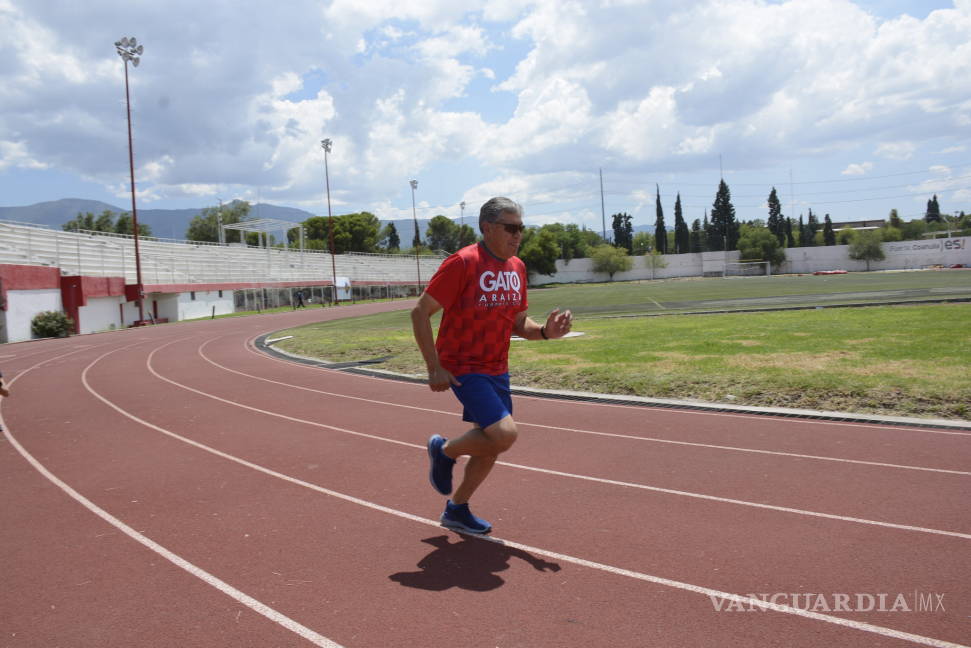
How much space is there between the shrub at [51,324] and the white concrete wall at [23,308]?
0.26 metres

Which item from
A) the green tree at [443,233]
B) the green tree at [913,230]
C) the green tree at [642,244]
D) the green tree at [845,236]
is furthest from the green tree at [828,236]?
the green tree at [443,233]

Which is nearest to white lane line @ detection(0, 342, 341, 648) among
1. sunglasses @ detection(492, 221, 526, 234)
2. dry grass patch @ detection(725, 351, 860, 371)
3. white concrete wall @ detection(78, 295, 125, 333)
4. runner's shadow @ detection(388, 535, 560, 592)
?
runner's shadow @ detection(388, 535, 560, 592)

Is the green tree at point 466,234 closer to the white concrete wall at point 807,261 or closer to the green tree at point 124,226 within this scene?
the white concrete wall at point 807,261

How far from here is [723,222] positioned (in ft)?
388

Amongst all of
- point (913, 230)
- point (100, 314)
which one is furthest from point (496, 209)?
point (913, 230)

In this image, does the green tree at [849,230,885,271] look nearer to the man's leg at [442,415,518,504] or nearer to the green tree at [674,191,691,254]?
the green tree at [674,191,691,254]

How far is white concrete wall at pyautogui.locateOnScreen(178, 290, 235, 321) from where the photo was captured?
44134mm

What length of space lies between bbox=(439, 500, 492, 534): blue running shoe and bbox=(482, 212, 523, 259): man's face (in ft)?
5.89

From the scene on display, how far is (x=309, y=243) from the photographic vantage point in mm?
117375

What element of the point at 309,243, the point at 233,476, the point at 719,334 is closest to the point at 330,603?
the point at 233,476

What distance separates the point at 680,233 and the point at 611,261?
102ft

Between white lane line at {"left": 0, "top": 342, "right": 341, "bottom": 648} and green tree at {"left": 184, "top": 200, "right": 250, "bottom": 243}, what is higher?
green tree at {"left": 184, "top": 200, "right": 250, "bottom": 243}

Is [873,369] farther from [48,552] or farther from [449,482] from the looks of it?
[48,552]

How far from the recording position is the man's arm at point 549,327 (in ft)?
13.9
